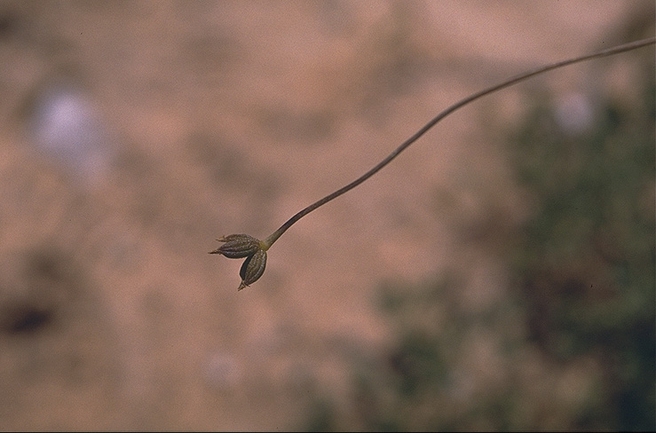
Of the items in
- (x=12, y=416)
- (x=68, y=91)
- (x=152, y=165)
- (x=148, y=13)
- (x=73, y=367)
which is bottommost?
(x=12, y=416)

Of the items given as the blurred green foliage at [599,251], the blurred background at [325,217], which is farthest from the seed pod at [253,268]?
the blurred green foliage at [599,251]

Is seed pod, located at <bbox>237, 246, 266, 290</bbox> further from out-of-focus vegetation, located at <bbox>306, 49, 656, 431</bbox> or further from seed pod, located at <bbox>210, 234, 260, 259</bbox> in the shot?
out-of-focus vegetation, located at <bbox>306, 49, 656, 431</bbox>

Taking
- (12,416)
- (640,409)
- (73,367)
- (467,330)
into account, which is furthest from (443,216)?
(12,416)

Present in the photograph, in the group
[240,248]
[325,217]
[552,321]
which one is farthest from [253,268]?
[325,217]

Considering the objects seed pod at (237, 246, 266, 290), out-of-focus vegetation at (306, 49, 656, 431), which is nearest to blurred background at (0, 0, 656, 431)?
out-of-focus vegetation at (306, 49, 656, 431)

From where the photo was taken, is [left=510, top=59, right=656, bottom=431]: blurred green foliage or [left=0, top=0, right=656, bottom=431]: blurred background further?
[left=0, top=0, right=656, bottom=431]: blurred background

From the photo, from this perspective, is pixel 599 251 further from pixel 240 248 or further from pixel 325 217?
pixel 240 248

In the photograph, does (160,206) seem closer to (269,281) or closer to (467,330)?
(269,281)
